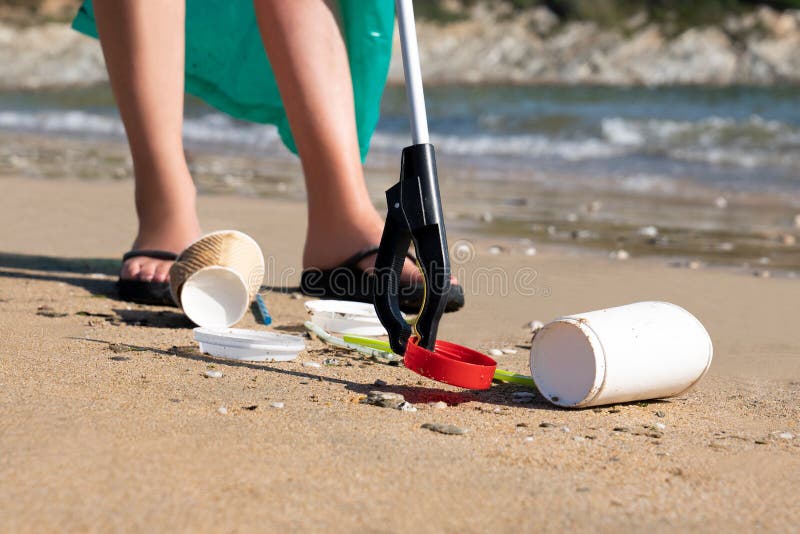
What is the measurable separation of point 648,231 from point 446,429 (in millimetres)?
2873

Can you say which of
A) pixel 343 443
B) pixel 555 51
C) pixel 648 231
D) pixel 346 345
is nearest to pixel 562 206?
pixel 648 231

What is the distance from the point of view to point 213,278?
2527 mm

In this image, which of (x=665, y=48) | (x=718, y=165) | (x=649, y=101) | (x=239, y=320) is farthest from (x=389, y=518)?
(x=665, y=48)

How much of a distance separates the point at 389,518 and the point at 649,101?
15.2 meters

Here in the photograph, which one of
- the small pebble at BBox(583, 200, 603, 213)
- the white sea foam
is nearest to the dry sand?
the small pebble at BBox(583, 200, 603, 213)

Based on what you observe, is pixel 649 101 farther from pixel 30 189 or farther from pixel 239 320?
pixel 239 320

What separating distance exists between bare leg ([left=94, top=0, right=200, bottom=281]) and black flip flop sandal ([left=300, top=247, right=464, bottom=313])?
0.36 metres

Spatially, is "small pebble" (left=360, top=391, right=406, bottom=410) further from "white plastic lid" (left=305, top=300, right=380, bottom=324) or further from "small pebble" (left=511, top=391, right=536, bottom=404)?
"white plastic lid" (left=305, top=300, right=380, bottom=324)

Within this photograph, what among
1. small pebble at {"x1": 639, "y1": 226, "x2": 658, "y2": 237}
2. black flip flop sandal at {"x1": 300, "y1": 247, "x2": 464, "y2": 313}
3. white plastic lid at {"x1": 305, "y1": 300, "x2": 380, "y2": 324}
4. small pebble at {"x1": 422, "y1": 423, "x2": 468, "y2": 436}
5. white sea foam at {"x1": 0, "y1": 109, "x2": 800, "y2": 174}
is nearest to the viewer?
small pebble at {"x1": 422, "y1": 423, "x2": 468, "y2": 436}

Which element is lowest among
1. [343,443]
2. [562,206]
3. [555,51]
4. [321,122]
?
[343,443]

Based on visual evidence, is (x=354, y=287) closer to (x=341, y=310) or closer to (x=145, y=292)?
(x=341, y=310)

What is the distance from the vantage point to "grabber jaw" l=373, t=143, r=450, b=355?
1.88 meters

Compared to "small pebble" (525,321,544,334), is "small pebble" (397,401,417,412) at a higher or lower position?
lower

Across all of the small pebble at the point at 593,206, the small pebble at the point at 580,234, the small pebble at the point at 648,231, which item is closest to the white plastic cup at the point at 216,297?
the small pebble at the point at 580,234
